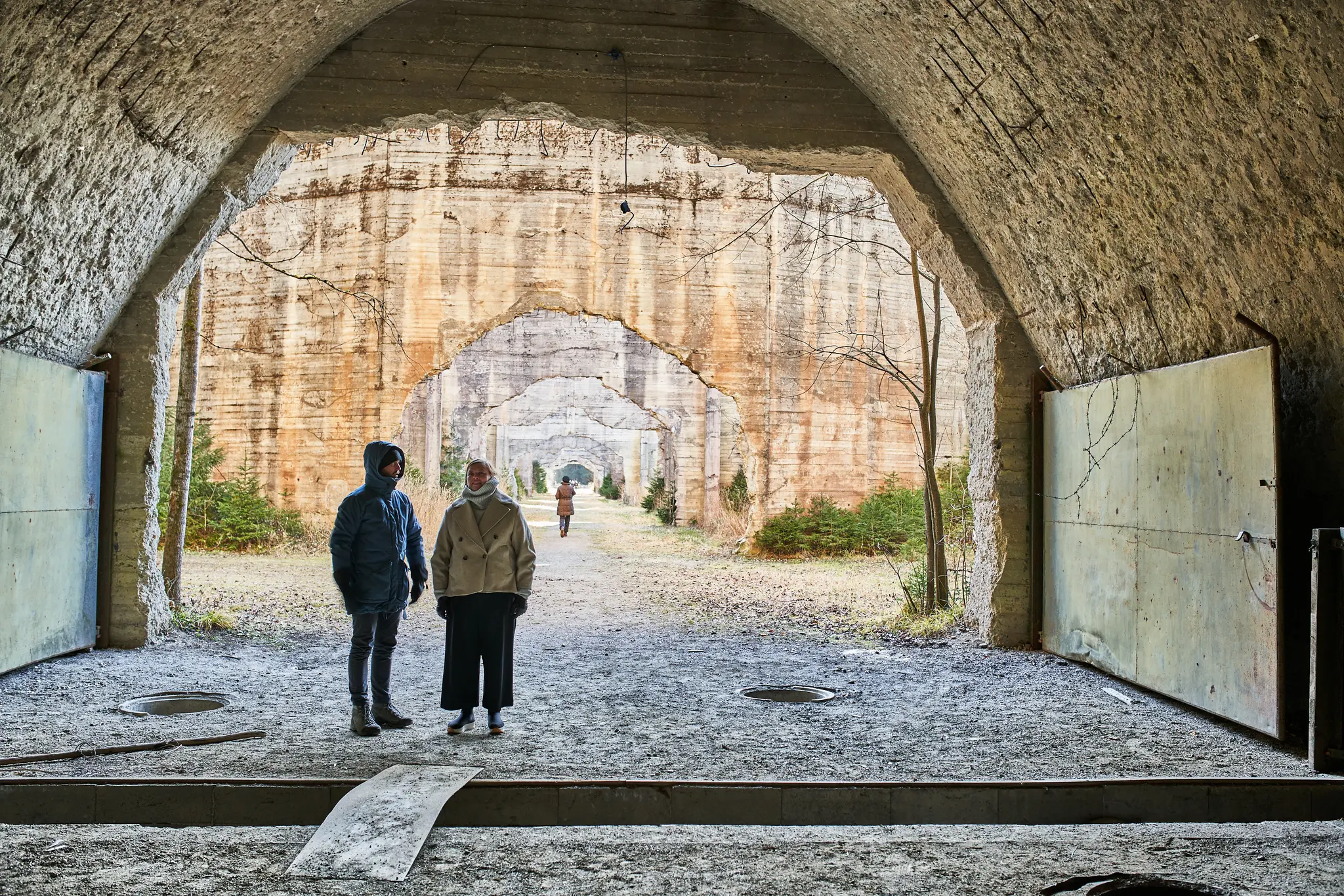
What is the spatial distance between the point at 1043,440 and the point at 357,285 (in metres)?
14.2

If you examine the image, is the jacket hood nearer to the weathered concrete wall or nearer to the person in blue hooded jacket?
the person in blue hooded jacket

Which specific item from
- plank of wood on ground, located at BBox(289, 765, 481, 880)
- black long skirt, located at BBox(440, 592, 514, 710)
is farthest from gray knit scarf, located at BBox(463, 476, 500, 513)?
plank of wood on ground, located at BBox(289, 765, 481, 880)

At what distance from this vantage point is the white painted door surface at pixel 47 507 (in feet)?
25.5

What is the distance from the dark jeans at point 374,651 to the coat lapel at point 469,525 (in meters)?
0.68

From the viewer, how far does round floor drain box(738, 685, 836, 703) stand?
8008 millimetres


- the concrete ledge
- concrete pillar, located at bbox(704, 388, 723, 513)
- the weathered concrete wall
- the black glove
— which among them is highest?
the weathered concrete wall

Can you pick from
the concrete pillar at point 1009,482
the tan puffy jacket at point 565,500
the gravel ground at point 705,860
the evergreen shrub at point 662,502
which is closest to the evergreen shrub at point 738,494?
the tan puffy jacket at point 565,500

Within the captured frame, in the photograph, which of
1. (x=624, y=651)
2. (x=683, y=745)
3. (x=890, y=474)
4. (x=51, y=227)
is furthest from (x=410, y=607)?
(x=890, y=474)

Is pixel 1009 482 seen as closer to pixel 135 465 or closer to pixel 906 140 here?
pixel 906 140

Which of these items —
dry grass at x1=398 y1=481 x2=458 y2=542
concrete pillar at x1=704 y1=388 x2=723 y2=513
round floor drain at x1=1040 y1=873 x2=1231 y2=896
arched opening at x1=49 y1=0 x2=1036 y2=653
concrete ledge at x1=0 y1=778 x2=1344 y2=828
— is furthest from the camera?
concrete pillar at x1=704 y1=388 x2=723 y2=513

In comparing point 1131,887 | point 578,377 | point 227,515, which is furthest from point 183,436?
point 578,377

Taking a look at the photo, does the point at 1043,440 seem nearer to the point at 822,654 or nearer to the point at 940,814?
the point at 822,654

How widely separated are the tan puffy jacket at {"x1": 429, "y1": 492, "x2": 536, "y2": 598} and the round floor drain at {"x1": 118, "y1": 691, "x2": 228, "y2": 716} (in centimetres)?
198

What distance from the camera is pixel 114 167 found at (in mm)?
7926
